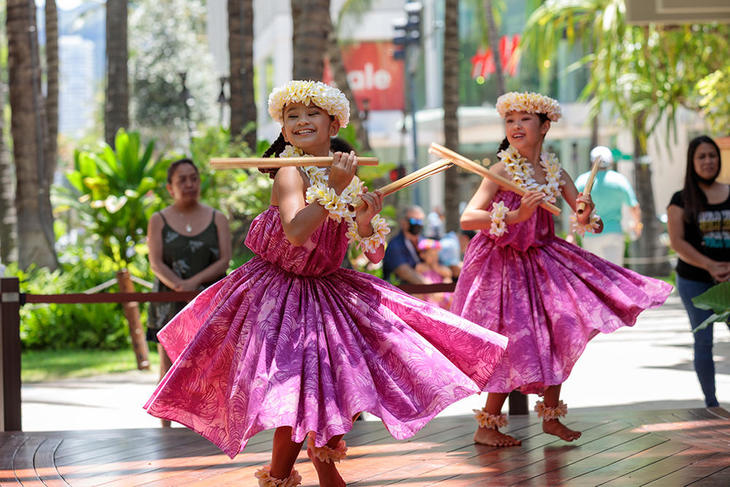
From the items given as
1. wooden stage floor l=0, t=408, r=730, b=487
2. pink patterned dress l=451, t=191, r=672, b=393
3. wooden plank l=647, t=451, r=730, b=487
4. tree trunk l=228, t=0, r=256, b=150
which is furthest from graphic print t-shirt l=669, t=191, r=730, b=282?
tree trunk l=228, t=0, r=256, b=150

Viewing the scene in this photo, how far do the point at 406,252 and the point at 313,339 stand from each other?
20.5 feet

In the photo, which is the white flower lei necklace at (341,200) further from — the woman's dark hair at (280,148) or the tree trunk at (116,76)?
the tree trunk at (116,76)

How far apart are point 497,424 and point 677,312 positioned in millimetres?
10103

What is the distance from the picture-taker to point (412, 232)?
10328 mm

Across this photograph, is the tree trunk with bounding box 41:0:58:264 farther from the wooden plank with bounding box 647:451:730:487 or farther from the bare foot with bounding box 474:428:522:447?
the wooden plank with bounding box 647:451:730:487

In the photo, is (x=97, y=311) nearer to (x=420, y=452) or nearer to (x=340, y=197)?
(x=420, y=452)

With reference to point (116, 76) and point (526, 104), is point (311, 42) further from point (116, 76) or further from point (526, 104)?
point (116, 76)

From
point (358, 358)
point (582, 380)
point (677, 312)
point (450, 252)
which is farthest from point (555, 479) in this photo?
point (677, 312)

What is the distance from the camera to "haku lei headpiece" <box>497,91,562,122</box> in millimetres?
5297

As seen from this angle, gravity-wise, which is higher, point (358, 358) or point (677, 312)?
point (358, 358)

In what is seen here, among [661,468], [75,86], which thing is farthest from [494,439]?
[75,86]

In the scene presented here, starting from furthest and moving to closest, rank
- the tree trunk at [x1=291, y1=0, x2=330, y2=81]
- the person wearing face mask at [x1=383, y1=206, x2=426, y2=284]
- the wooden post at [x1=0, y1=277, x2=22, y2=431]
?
1. the tree trunk at [x1=291, y1=0, x2=330, y2=81]
2. the person wearing face mask at [x1=383, y1=206, x2=426, y2=284]
3. the wooden post at [x1=0, y1=277, x2=22, y2=431]

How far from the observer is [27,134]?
1377 centimetres

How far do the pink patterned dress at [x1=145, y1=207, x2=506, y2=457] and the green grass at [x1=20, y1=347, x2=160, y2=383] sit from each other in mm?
6559
